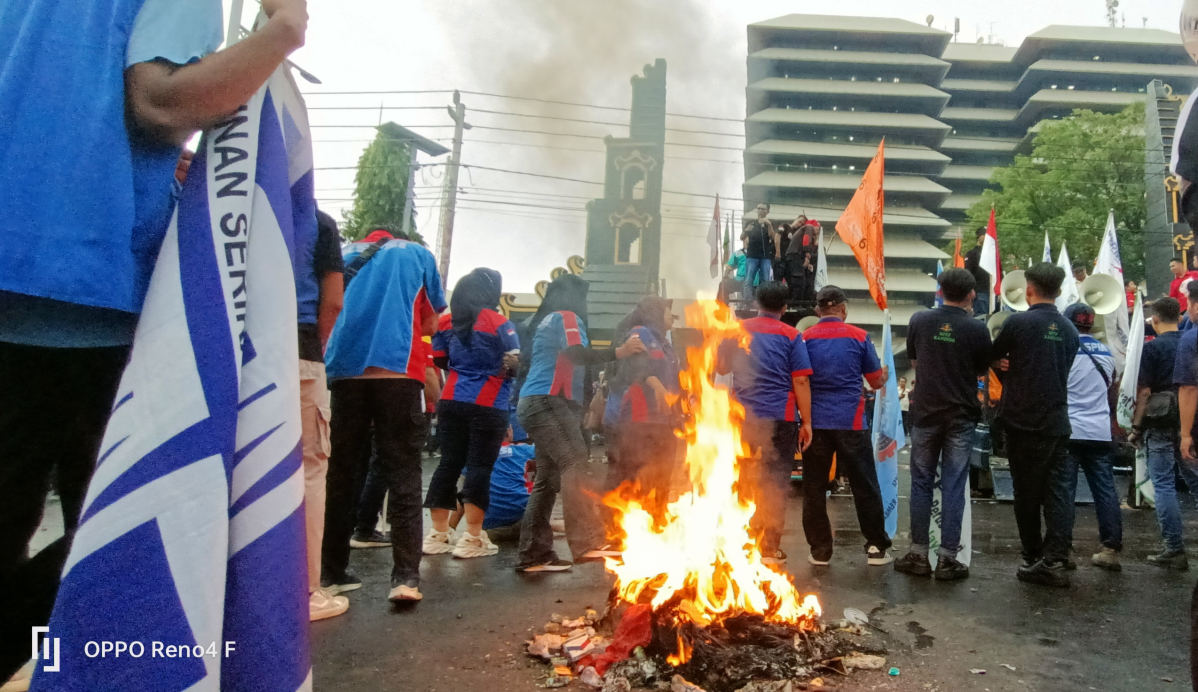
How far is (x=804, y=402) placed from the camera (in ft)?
18.8

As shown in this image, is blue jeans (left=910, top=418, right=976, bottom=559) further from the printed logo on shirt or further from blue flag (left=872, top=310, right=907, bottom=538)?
blue flag (left=872, top=310, right=907, bottom=538)

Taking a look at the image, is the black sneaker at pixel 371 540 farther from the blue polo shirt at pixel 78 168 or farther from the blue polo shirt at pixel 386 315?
the blue polo shirt at pixel 78 168

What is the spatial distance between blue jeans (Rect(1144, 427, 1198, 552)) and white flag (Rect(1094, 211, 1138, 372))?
4.61 m

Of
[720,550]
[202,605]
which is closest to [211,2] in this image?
[202,605]

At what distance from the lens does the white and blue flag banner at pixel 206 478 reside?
1.30 meters

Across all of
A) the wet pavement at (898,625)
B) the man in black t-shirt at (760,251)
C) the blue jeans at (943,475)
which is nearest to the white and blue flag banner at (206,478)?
the wet pavement at (898,625)

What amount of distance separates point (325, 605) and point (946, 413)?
4.34 m

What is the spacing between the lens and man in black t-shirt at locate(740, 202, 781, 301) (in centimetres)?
1300

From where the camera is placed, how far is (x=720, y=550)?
3.70 metres

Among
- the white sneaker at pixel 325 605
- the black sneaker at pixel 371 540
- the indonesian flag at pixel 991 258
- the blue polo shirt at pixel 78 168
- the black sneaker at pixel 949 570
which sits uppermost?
the indonesian flag at pixel 991 258

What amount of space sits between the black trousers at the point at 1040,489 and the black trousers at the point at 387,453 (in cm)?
415

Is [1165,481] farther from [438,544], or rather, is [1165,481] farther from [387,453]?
[387,453]

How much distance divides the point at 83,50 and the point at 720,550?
3.19 metres

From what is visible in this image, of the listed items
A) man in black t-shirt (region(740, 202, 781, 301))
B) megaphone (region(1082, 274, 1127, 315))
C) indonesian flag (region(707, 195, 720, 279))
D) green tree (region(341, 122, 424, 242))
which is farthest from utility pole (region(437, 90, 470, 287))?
megaphone (region(1082, 274, 1127, 315))
